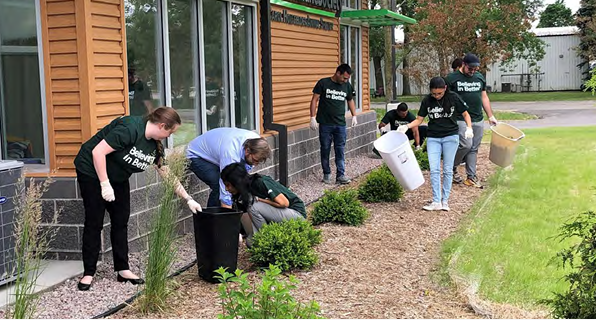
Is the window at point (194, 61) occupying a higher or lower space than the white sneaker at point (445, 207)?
higher

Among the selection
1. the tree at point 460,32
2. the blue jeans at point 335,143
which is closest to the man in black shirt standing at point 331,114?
the blue jeans at point 335,143


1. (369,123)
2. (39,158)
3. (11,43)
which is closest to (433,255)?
(39,158)

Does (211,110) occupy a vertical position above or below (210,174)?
above

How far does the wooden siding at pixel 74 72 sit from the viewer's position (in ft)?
20.0

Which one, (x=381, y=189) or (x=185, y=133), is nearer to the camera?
(x=185, y=133)

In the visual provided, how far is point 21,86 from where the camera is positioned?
21.1 ft

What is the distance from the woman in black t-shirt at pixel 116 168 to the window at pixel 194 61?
170 centimetres

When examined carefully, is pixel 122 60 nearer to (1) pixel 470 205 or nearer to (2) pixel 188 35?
(2) pixel 188 35

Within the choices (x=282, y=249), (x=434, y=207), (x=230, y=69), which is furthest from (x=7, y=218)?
(x=434, y=207)

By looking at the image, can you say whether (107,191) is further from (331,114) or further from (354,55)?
(354,55)

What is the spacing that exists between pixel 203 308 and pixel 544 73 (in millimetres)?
47554

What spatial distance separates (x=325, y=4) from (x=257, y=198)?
6735 mm

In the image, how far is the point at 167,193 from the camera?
487 centimetres

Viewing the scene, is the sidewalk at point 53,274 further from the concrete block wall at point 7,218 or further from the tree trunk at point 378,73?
the tree trunk at point 378,73
